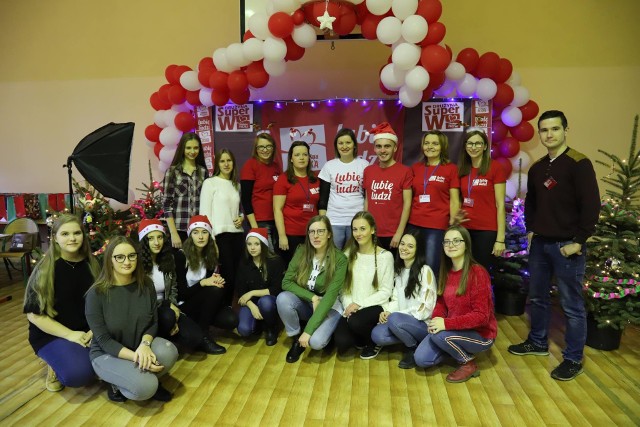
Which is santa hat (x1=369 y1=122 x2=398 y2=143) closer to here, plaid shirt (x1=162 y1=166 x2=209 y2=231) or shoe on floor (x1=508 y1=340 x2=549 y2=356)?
plaid shirt (x1=162 y1=166 x2=209 y2=231)

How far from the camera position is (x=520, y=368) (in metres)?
2.88

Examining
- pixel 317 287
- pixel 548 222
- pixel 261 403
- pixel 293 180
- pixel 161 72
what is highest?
pixel 161 72

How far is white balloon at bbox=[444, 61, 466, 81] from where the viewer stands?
156 inches

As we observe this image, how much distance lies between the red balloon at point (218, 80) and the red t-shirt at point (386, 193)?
173cm

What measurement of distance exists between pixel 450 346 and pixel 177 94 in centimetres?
345

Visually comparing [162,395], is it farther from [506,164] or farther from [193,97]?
[506,164]

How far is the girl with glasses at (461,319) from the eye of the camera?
2.69 m

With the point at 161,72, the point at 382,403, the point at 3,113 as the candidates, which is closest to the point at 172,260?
the point at 382,403

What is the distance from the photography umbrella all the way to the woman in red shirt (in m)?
1.11

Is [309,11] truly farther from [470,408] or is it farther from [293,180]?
[470,408]

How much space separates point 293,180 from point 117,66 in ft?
10.6

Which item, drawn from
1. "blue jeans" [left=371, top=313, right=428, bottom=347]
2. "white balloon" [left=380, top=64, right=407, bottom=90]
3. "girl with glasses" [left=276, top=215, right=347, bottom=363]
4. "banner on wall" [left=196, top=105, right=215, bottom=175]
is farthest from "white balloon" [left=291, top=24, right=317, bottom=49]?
"blue jeans" [left=371, top=313, right=428, bottom=347]

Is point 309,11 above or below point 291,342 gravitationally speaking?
above

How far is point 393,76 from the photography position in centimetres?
383
